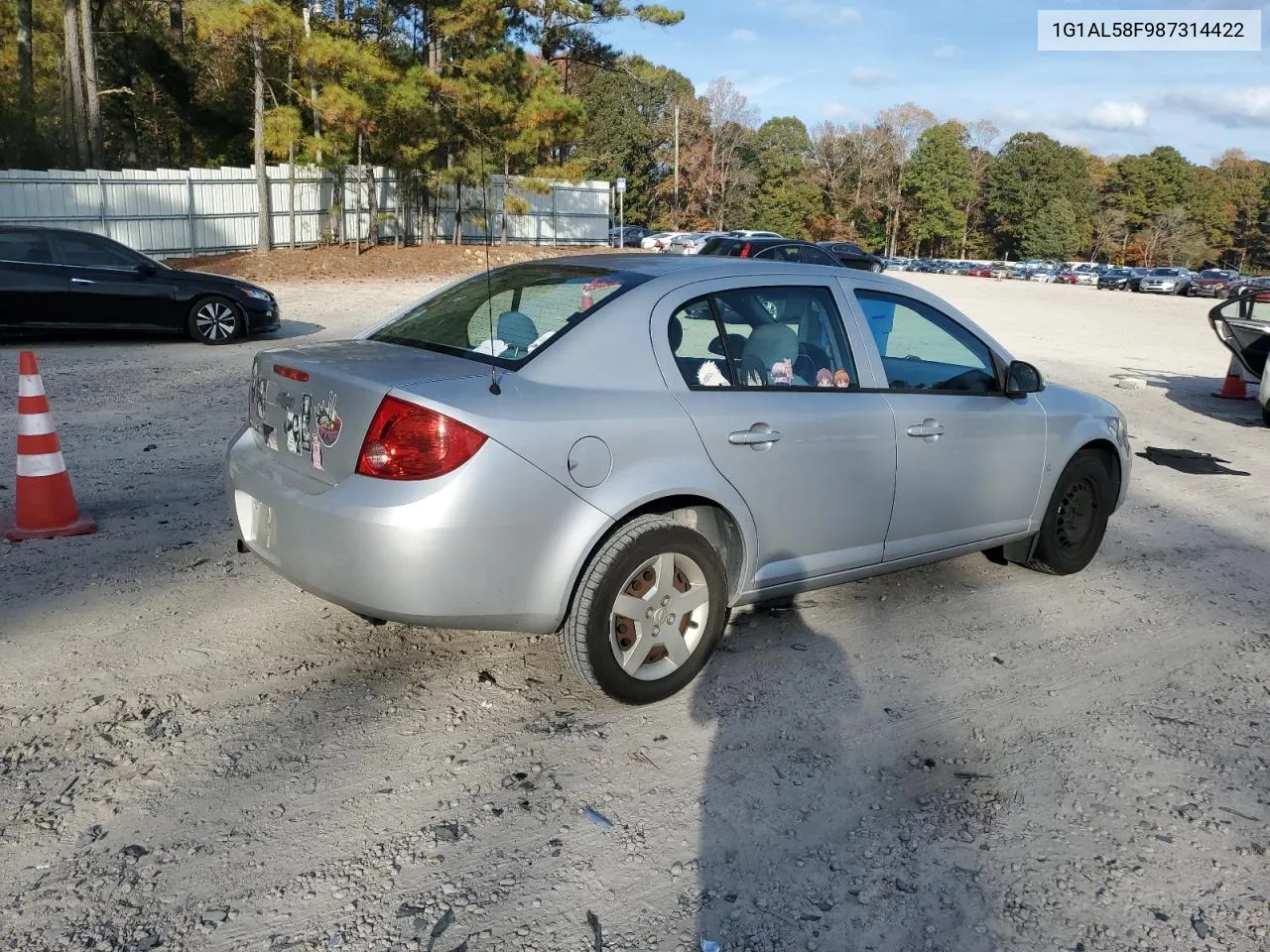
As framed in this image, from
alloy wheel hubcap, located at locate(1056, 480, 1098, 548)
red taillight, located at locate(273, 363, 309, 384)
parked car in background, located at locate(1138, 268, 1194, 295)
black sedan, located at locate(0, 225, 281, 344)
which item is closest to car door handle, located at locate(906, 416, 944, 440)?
alloy wheel hubcap, located at locate(1056, 480, 1098, 548)

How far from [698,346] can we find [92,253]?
10.5 m

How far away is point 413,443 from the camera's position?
326 cm

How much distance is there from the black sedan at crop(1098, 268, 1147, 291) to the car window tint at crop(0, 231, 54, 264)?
46.4 m

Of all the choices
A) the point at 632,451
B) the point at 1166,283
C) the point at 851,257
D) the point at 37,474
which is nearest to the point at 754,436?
the point at 632,451

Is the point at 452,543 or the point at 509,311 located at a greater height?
the point at 509,311

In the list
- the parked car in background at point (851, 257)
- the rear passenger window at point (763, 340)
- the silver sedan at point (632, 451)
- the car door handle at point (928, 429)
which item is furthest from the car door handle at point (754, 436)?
the parked car in background at point (851, 257)

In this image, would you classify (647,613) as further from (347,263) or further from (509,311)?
(347,263)

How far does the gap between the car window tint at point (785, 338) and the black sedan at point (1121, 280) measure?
161ft

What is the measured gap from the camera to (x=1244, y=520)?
6516 mm

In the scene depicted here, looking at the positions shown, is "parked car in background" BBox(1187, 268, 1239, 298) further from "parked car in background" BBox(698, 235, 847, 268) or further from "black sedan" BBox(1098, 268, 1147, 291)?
"parked car in background" BBox(698, 235, 847, 268)

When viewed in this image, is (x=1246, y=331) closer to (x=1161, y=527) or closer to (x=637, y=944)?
(x=1161, y=527)

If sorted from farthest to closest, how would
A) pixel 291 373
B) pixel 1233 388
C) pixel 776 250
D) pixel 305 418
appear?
pixel 776 250 → pixel 1233 388 → pixel 291 373 → pixel 305 418

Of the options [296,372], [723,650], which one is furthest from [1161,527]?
[296,372]

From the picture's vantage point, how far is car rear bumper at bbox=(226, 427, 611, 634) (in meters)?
3.21
